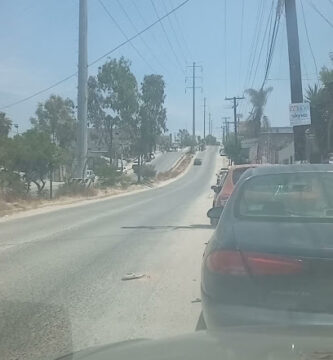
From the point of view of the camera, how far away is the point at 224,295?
4.57 metres

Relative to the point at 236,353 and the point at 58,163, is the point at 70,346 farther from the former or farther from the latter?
the point at 58,163

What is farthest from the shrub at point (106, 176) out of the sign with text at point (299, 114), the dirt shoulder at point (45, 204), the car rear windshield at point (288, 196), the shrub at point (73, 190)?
the car rear windshield at point (288, 196)

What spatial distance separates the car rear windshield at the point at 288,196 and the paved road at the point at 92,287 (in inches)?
60.2

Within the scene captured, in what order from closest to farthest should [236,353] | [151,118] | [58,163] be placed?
[236,353]
[58,163]
[151,118]

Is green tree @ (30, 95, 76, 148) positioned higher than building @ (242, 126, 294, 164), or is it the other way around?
green tree @ (30, 95, 76, 148)

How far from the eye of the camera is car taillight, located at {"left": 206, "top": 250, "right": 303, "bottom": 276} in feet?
14.6

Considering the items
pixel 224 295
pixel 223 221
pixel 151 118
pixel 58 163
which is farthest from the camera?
pixel 151 118

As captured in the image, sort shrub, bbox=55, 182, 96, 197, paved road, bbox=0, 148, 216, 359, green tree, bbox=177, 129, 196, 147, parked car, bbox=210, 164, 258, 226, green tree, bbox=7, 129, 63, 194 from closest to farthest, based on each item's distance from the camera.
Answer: paved road, bbox=0, 148, 216, 359, parked car, bbox=210, 164, 258, 226, green tree, bbox=7, 129, 63, 194, shrub, bbox=55, 182, 96, 197, green tree, bbox=177, 129, 196, 147

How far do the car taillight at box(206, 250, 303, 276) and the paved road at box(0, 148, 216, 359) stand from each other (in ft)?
5.55

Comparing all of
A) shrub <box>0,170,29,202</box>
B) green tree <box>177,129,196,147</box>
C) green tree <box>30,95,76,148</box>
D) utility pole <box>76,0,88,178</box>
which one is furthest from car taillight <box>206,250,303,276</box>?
green tree <box>177,129,196,147</box>

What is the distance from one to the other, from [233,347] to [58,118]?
9283cm

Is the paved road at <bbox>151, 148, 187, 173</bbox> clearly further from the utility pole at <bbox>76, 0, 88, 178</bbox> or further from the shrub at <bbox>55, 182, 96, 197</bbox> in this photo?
the shrub at <bbox>55, 182, 96, 197</bbox>

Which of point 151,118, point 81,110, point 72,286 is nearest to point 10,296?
point 72,286

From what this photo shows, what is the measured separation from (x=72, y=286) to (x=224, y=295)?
461 cm
